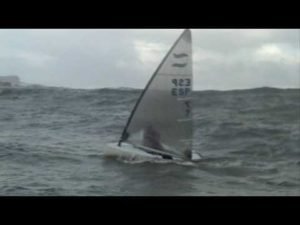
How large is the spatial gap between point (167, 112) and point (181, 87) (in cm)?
30

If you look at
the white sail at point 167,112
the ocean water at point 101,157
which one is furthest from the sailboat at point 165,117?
the ocean water at point 101,157

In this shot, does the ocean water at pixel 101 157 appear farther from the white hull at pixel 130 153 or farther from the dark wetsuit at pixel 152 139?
the dark wetsuit at pixel 152 139

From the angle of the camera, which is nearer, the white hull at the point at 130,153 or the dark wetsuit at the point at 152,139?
the white hull at the point at 130,153

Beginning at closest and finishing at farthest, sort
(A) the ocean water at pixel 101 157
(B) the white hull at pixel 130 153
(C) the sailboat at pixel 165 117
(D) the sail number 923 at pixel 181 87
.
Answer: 1. (A) the ocean water at pixel 101 157
2. (B) the white hull at pixel 130 153
3. (C) the sailboat at pixel 165 117
4. (D) the sail number 923 at pixel 181 87

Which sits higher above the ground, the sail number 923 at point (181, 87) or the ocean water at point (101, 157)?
the sail number 923 at point (181, 87)

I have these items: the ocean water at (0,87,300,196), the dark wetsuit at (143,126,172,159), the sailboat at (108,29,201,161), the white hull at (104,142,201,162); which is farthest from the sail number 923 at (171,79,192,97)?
the white hull at (104,142,201,162)

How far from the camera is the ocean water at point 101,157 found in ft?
13.0

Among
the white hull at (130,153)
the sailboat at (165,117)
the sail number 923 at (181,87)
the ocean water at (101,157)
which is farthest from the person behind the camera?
the sail number 923 at (181,87)

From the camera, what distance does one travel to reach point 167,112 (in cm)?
563

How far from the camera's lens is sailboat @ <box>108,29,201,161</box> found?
528cm
